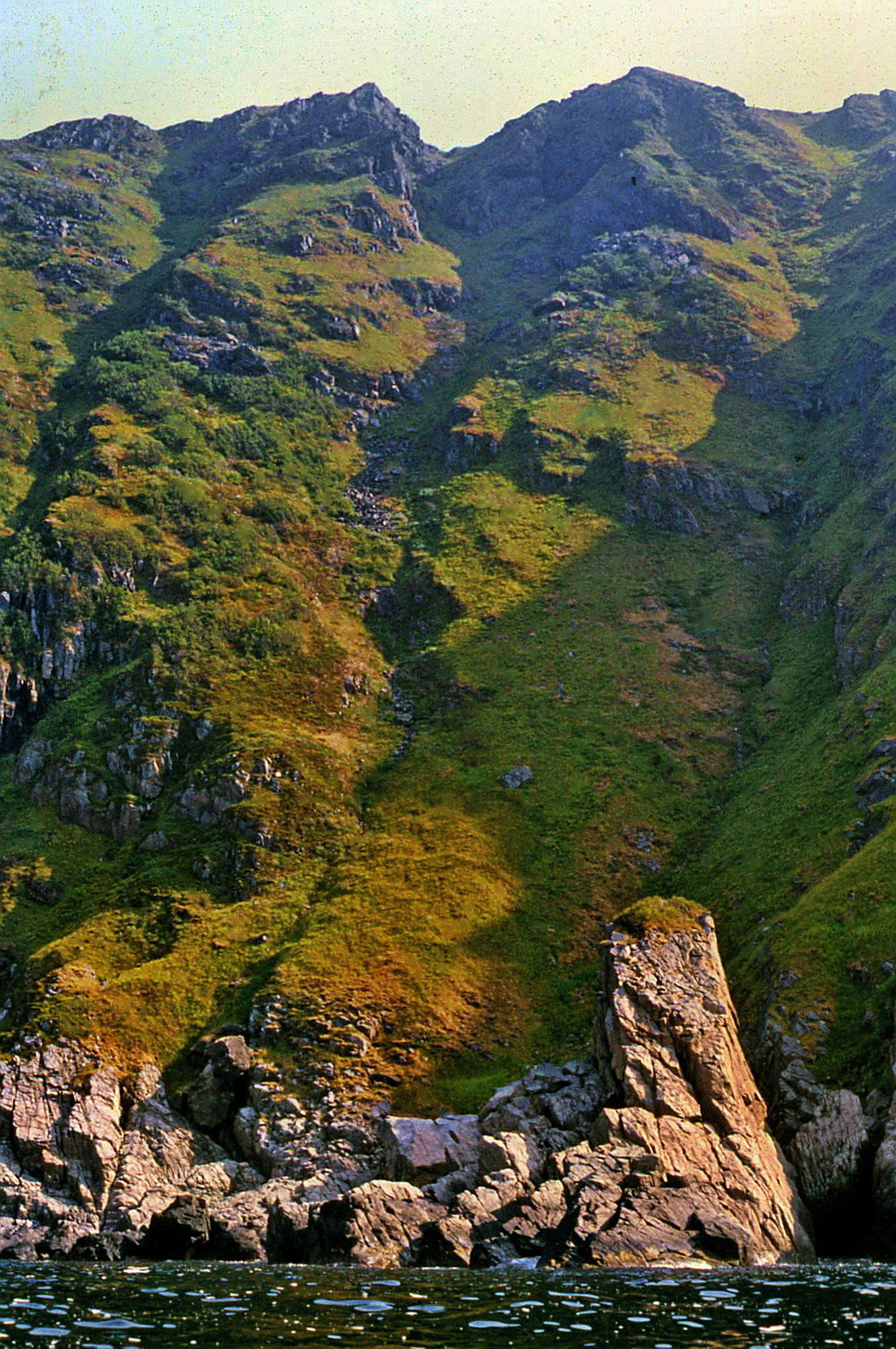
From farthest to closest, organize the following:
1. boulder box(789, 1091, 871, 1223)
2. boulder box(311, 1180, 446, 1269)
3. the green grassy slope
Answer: the green grassy slope
boulder box(789, 1091, 871, 1223)
boulder box(311, 1180, 446, 1269)

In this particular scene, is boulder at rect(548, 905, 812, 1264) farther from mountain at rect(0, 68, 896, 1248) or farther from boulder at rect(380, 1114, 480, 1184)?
boulder at rect(380, 1114, 480, 1184)

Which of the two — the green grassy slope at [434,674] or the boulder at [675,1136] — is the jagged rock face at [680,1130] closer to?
the boulder at [675,1136]

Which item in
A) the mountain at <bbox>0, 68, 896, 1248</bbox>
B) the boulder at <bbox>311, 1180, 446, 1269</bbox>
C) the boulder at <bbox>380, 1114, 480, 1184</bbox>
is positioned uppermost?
the mountain at <bbox>0, 68, 896, 1248</bbox>

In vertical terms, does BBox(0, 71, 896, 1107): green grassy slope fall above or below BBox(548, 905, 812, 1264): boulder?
above

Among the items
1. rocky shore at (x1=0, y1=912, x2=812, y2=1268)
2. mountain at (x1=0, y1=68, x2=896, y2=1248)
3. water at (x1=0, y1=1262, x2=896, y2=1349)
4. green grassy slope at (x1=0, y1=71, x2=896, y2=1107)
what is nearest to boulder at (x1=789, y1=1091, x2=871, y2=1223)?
mountain at (x1=0, y1=68, x2=896, y2=1248)

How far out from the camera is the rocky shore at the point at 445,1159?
5303 centimetres

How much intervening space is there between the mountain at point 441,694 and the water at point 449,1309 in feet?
73.4

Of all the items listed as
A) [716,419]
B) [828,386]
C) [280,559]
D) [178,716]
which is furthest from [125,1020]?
[828,386]

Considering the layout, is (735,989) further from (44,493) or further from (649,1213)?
(44,493)

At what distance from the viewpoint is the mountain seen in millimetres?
80188

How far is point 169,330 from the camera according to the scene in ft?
622

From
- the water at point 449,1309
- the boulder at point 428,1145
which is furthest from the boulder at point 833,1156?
the boulder at point 428,1145

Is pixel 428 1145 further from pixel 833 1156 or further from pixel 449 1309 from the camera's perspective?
pixel 449 1309

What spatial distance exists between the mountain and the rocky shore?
3599mm
